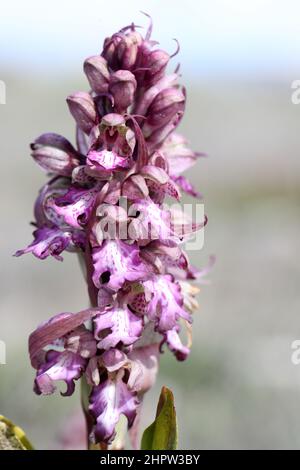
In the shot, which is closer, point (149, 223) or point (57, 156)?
point (149, 223)

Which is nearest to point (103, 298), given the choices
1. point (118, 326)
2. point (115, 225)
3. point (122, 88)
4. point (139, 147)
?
point (118, 326)

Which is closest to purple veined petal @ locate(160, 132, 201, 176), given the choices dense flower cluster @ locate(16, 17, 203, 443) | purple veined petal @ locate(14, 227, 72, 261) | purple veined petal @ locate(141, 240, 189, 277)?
dense flower cluster @ locate(16, 17, 203, 443)

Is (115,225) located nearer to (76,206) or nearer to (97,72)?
(76,206)

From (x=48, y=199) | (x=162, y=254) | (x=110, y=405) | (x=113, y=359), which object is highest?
(x=48, y=199)

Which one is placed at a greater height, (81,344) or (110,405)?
(81,344)

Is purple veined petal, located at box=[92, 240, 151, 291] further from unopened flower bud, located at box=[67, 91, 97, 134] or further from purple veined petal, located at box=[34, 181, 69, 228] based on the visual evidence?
unopened flower bud, located at box=[67, 91, 97, 134]
